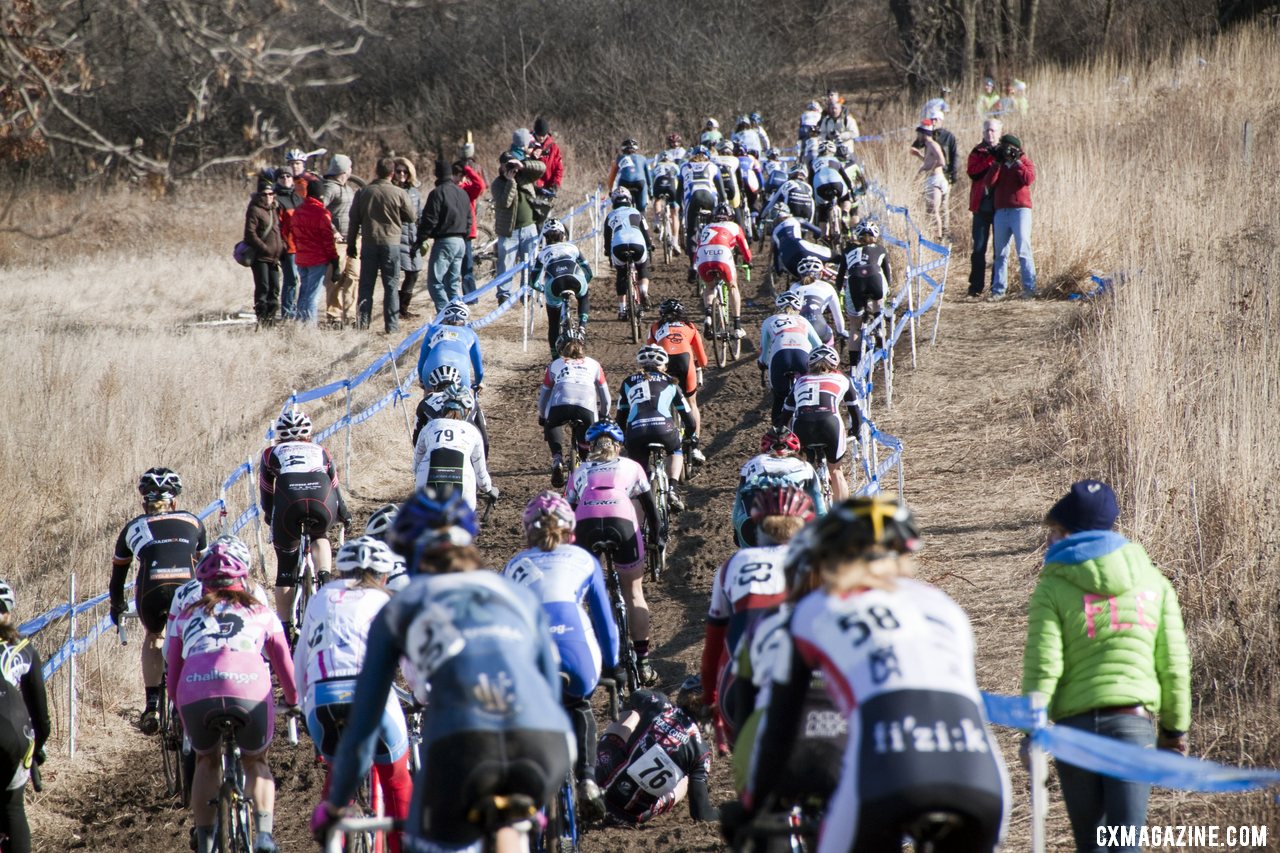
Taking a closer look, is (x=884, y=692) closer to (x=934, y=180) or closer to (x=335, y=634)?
(x=335, y=634)

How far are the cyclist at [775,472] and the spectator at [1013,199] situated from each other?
9246 mm

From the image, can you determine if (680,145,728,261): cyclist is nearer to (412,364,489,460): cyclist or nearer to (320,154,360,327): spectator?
(320,154,360,327): spectator

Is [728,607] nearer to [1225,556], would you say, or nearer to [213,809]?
[213,809]

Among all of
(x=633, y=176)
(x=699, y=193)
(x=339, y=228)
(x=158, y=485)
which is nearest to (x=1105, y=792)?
(x=158, y=485)

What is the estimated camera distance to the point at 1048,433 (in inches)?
Result: 538

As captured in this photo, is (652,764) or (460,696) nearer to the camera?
(460,696)

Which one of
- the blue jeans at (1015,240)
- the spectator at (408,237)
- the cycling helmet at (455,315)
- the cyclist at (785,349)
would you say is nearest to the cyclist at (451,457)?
the cycling helmet at (455,315)

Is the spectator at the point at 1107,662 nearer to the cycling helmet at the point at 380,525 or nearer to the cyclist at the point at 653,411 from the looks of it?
the cycling helmet at the point at 380,525

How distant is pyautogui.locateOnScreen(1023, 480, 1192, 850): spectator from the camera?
545cm

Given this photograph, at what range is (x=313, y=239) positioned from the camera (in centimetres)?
1855

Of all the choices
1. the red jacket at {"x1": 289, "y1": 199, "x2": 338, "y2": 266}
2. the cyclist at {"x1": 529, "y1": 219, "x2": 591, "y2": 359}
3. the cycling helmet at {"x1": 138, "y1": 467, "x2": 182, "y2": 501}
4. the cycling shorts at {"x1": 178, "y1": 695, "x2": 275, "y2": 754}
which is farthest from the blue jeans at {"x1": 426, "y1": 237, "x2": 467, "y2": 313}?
the cycling shorts at {"x1": 178, "y1": 695, "x2": 275, "y2": 754}

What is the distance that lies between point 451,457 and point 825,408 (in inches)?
135

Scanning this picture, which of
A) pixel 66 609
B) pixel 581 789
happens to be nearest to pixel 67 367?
pixel 66 609

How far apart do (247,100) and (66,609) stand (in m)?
32.2
